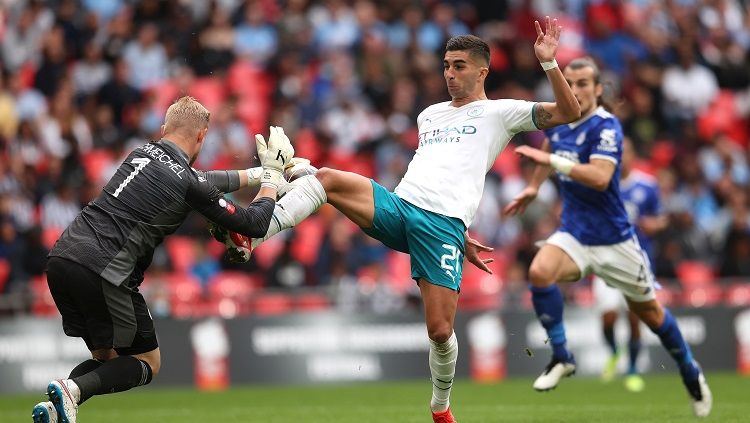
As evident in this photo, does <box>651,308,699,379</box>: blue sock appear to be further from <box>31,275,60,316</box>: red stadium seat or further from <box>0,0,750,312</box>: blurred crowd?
<box>31,275,60,316</box>: red stadium seat

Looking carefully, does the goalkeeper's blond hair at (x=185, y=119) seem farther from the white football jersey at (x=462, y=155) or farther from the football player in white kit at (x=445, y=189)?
the white football jersey at (x=462, y=155)

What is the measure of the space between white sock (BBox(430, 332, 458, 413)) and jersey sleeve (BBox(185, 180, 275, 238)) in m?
1.70

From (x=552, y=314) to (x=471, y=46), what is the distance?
2.97 metres

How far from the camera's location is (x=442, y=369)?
9.48 m

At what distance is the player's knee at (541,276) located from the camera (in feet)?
37.1

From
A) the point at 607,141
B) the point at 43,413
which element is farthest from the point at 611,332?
the point at 43,413

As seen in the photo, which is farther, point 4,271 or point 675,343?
point 4,271

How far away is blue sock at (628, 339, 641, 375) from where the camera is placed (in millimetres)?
14750

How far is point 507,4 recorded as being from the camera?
23.3m

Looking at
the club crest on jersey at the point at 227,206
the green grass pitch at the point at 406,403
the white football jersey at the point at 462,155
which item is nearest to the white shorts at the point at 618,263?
the green grass pitch at the point at 406,403

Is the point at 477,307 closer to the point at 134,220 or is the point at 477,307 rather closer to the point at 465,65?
the point at 465,65

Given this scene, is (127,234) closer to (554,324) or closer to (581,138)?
(554,324)

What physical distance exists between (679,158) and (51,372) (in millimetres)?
10419

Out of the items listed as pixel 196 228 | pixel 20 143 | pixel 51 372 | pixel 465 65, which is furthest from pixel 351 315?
pixel 465 65
